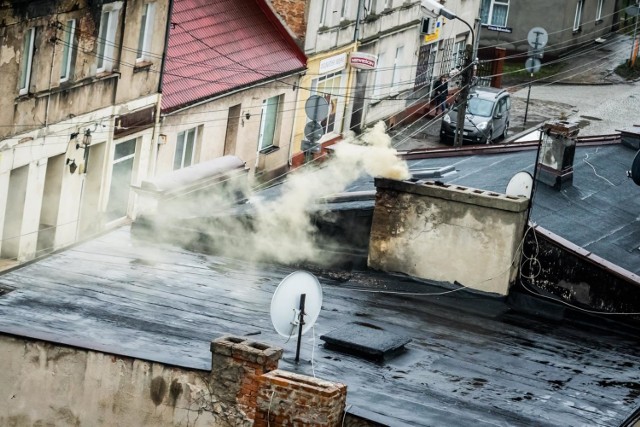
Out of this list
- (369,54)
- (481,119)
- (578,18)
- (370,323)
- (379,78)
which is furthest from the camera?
(578,18)

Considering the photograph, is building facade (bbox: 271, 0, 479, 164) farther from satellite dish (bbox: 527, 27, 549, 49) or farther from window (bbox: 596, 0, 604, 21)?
window (bbox: 596, 0, 604, 21)

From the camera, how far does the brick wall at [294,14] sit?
37562 mm

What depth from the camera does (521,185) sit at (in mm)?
19469

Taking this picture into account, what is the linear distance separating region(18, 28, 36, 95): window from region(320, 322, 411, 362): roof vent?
12064 mm

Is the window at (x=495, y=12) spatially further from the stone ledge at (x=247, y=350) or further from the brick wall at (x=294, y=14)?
the stone ledge at (x=247, y=350)

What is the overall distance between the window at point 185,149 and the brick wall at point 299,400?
1994 cm

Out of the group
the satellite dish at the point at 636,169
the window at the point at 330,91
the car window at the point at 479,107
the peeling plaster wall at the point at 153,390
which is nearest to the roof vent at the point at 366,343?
the peeling plaster wall at the point at 153,390

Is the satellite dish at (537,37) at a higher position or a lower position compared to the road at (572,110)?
higher

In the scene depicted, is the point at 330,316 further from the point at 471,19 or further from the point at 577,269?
the point at 471,19

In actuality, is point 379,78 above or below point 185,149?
above

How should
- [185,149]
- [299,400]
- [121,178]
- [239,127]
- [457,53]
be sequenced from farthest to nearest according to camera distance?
1. [457,53]
2. [239,127]
3. [185,149]
4. [121,178]
5. [299,400]

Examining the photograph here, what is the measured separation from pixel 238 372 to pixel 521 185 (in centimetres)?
761

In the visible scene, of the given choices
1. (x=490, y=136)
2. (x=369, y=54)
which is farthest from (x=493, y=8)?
(x=369, y=54)

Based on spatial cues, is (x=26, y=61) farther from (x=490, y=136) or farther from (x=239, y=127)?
(x=490, y=136)
